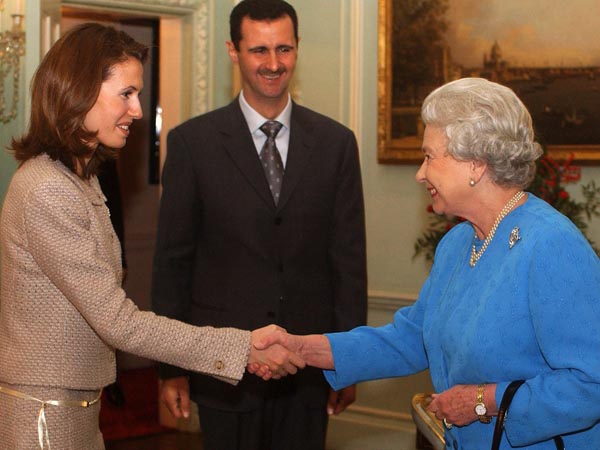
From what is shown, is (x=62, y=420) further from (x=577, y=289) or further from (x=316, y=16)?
(x=316, y=16)

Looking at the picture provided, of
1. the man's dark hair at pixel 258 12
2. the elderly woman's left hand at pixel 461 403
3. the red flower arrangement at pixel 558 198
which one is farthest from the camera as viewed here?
the red flower arrangement at pixel 558 198

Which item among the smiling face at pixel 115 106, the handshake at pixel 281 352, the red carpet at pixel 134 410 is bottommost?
the red carpet at pixel 134 410

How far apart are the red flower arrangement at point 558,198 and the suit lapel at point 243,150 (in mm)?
1634

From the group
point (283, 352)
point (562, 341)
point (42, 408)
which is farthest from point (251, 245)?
point (562, 341)

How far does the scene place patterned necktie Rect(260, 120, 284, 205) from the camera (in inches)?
147

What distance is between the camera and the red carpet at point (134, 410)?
22.4 ft

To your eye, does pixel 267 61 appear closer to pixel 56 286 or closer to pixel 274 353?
pixel 274 353

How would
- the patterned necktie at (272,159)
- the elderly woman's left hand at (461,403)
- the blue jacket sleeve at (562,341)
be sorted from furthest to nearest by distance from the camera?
1. the patterned necktie at (272,159)
2. the elderly woman's left hand at (461,403)
3. the blue jacket sleeve at (562,341)

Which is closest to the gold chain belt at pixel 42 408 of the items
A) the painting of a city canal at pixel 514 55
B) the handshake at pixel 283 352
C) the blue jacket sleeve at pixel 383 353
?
the handshake at pixel 283 352

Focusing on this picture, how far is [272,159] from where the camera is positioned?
3773mm

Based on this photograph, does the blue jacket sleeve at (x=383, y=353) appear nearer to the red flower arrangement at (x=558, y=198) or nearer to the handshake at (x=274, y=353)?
the handshake at (x=274, y=353)

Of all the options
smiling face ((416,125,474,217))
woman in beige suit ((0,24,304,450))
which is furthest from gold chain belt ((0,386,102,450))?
smiling face ((416,125,474,217))

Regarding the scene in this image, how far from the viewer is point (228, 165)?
3727 millimetres

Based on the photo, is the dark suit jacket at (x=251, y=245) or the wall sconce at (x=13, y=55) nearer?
the dark suit jacket at (x=251, y=245)
